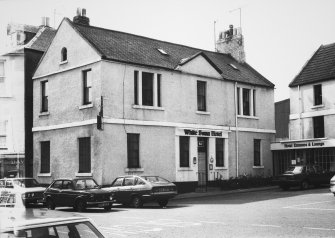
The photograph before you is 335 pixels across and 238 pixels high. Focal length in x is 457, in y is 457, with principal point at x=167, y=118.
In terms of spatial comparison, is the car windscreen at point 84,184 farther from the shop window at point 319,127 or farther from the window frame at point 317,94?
the window frame at point 317,94

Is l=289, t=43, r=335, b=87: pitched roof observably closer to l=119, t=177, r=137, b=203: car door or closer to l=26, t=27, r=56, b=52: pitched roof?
l=119, t=177, r=137, b=203: car door

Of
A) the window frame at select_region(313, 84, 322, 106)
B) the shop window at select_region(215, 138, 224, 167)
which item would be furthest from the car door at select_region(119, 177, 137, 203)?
the window frame at select_region(313, 84, 322, 106)

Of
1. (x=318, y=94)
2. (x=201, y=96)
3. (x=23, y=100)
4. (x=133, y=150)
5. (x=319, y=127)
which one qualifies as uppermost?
(x=318, y=94)

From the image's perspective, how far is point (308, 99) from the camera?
34.6 m

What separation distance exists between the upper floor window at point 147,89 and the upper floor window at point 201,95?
11.8 ft

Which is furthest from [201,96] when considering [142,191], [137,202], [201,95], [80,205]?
[80,205]

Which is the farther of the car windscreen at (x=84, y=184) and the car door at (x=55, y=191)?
the car door at (x=55, y=191)

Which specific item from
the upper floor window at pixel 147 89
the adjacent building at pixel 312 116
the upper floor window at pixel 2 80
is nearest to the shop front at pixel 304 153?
the adjacent building at pixel 312 116

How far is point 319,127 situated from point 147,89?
14.5 m

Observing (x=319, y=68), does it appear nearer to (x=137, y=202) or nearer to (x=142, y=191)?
(x=142, y=191)

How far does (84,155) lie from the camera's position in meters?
25.7

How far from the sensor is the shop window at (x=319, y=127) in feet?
110

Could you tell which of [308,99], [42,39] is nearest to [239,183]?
[308,99]

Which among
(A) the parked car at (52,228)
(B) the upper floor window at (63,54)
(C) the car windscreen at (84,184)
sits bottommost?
(C) the car windscreen at (84,184)
